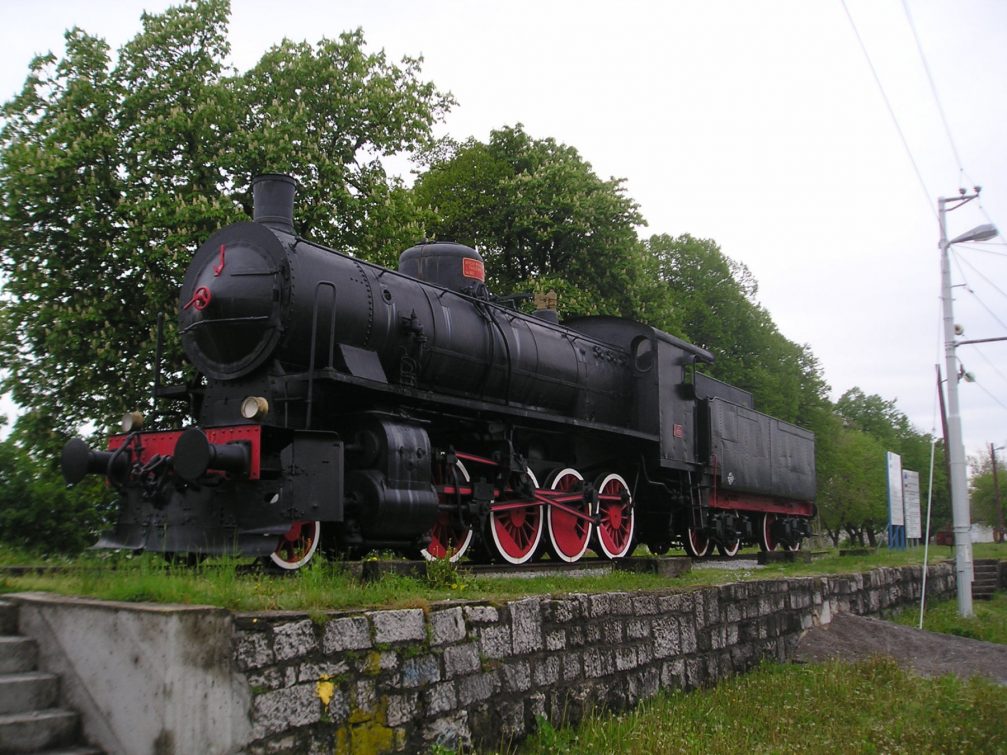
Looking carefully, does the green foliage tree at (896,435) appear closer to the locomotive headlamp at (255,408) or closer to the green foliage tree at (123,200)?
the green foliage tree at (123,200)

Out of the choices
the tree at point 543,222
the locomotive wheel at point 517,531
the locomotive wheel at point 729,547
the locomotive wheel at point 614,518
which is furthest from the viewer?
the tree at point 543,222

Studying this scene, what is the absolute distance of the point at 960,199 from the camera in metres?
16.7

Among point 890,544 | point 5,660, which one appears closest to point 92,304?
point 5,660

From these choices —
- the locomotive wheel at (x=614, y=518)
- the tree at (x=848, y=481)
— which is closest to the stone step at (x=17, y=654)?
Answer: the locomotive wheel at (x=614, y=518)

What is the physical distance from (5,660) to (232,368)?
3728 mm

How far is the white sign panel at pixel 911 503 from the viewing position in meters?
17.3

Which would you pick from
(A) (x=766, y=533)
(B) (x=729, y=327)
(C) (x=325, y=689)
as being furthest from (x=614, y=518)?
(B) (x=729, y=327)

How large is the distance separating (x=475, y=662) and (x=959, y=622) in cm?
1224

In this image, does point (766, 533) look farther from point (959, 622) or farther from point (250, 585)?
point (250, 585)

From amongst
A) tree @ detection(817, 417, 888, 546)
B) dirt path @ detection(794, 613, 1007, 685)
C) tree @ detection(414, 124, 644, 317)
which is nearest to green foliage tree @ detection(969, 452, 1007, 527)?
tree @ detection(817, 417, 888, 546)

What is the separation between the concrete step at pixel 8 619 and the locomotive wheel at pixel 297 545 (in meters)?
2.23

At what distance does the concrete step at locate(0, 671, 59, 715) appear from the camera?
4.78m

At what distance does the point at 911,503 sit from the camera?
1766 centimetres

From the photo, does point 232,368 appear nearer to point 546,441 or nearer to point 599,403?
point 546,441
